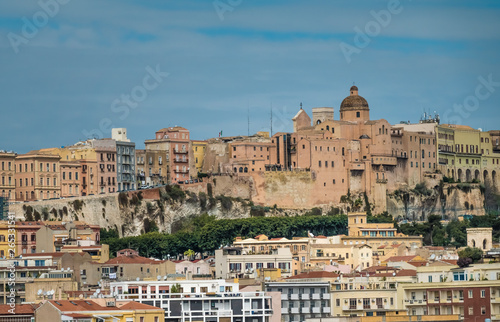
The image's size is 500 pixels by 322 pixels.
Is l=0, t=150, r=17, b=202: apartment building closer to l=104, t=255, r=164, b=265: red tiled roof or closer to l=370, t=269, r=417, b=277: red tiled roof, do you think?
l=104, t=255, r=164, b=265: red tiled roof

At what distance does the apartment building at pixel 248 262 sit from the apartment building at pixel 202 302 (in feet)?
70.4

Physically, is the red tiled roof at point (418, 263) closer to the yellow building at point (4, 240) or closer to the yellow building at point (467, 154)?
the yellow building at point (4, 240)

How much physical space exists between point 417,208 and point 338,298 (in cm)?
7436

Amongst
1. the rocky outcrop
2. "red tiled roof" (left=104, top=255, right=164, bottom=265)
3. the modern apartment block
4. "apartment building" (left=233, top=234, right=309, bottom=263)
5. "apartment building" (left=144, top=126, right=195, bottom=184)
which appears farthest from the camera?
the rocky outcrop

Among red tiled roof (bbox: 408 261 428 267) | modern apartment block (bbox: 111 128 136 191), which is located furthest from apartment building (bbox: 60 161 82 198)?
red tiled roof (bbox: 408 261 428 267)

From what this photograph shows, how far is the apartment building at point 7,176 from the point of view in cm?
13525

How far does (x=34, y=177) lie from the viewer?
13712cm

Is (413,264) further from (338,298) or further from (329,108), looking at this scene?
(329,108)

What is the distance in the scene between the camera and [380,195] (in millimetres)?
155125

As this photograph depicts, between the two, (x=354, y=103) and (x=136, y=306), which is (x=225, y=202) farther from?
(x=136, y=306)

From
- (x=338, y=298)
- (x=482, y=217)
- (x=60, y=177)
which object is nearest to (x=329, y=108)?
(x=482, y=217)

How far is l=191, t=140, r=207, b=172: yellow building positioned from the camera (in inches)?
6171

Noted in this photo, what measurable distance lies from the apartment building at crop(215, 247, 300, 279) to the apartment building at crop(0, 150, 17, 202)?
27.9m

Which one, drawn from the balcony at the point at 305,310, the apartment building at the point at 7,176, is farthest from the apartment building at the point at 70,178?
the balcony at the point at 305,310
